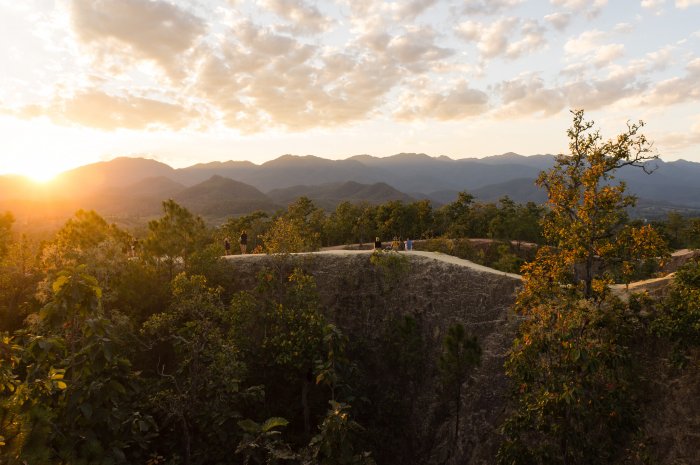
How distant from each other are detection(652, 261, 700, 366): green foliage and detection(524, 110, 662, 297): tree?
210 centimetres

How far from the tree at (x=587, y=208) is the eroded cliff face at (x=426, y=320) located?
10686mm

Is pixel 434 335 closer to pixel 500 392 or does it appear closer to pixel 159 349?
pixel 500 392

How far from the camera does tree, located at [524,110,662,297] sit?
1730 cm

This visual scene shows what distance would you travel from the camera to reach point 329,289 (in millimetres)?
36844

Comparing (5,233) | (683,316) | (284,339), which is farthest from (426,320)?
(5,233)

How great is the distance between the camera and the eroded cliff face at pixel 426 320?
27125 millimetres

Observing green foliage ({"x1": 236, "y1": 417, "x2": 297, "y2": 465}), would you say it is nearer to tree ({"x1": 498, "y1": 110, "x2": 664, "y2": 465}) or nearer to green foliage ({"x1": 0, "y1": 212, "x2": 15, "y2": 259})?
tree ({"x1": 498, "y1": 110, "x2": 664, "y2": 465})

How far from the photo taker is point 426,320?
3350 centimetres

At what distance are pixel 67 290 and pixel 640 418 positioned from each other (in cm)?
2311

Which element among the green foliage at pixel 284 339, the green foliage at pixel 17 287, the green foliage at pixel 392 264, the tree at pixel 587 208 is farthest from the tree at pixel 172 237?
the tree at pixel 587 208

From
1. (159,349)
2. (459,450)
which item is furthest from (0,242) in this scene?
(459,450)

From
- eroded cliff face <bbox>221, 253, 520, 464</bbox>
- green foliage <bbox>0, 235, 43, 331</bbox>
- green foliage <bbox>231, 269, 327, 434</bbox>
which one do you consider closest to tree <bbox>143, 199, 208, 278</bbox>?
eroded cliff face <bbox>221, 253, 520, 464</bbox>

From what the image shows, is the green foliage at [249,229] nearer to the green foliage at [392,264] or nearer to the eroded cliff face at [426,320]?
the eroded cliff face at [426,320]

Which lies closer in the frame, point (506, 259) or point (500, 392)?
point (500, 392)
